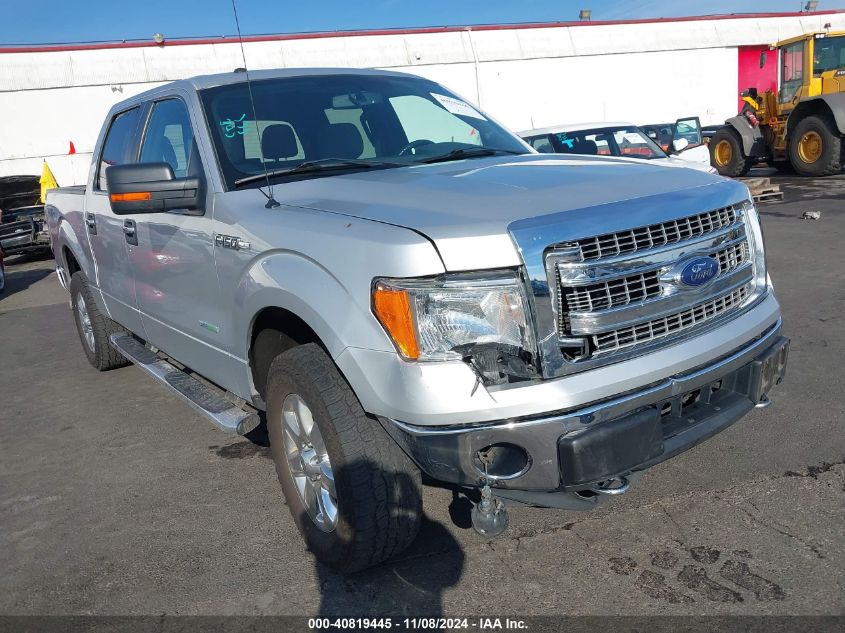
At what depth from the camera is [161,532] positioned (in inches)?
130

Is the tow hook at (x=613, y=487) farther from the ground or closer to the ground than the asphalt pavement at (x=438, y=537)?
farther from the ground

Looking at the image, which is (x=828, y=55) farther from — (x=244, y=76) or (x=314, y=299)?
(x=314, y=299)

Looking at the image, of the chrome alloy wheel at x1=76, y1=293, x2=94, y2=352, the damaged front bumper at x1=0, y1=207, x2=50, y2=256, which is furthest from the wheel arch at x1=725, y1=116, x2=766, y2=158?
the chrome alloy wheel at x1=76, y1=293, x2=94, y2=352

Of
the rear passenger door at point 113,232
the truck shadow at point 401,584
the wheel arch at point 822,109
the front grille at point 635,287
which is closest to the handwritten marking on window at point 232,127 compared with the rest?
the rear passenger door at point 113,232

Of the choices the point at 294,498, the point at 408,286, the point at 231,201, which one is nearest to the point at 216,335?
the point at 231,201

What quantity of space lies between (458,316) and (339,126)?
175cm

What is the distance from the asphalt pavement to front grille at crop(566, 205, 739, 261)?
1.18 meters

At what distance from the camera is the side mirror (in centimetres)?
316

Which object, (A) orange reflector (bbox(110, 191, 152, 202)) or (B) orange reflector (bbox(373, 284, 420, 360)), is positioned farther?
(A) orange reflector (bbox(110, 191, 152, 202))

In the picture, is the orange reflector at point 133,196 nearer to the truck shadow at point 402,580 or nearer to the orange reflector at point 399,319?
the orange reflector at point 399,319

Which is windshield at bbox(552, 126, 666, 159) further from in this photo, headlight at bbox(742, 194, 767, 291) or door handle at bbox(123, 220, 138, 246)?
headlight at bbox(742, 194, 767, 291)

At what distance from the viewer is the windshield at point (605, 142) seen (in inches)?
409

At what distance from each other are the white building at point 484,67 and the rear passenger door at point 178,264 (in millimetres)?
20866

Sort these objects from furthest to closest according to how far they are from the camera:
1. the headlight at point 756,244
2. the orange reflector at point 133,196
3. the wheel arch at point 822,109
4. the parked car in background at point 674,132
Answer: the parked car in background at point 674,132
the wheel arch at point 822,109
the orange reflector at point 133,196
the headlight at point 756,244
